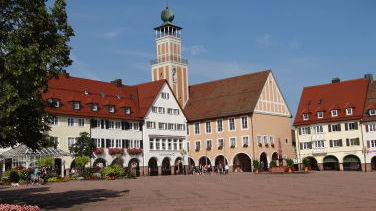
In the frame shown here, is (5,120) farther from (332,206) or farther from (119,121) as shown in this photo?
(119,121)

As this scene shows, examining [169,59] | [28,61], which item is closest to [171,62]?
[169,59]

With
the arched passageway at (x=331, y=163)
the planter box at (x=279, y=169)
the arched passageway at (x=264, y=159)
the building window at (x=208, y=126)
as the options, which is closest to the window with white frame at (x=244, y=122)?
the arched passageway at (x=264, y=159)

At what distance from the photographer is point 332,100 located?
7919 cm

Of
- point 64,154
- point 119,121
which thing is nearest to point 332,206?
point 64,154

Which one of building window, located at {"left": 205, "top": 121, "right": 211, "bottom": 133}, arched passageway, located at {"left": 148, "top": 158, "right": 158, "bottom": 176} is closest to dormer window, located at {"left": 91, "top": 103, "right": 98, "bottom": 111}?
arched passageway, located at {"left": 148, "top": 158, "right": 158, "bottom": 176}

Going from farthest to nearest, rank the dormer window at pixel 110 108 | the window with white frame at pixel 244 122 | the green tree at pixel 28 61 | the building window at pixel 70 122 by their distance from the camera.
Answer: the window with white frame at pixel 244 122
the dormer window at pixel 110 108
the building window at pixel 70 122
the green tree at pixel 28 61

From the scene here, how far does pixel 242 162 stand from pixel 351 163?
16.7 meters

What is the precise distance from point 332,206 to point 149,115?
55.5 m

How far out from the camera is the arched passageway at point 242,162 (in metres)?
80.8

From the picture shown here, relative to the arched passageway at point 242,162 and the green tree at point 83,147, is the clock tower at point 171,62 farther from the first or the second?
the green tree at point 83,147

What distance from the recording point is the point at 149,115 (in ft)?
245

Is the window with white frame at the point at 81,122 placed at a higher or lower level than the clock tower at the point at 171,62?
lower

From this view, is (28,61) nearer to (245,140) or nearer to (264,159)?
(245,140)

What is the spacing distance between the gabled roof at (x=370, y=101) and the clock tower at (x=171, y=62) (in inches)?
1190
